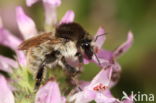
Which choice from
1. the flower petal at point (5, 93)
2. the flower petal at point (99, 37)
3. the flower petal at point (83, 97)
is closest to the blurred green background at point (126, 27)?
the flower petal at point (99, 37)

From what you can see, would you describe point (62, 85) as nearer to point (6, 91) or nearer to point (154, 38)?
point (6, 91)

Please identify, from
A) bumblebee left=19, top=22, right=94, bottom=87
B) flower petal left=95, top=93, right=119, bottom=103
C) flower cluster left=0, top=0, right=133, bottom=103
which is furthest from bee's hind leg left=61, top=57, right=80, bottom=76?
flower petal left=95, top=93, right=119, bottom=103

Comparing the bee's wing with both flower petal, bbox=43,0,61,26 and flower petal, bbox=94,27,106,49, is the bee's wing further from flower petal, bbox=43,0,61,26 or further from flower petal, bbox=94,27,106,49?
flower petal, bbox=43,0,61,26

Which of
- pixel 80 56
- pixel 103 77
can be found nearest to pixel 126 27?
pixel 80 56

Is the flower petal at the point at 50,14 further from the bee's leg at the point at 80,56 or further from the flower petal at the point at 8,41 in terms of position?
the bee's leg at the point at 80,56

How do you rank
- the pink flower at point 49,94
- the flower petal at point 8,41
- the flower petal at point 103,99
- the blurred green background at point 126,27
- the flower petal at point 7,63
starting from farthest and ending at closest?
the blurred green background at point 126,27, the flower petal at point 8,41, the flower petal at point 7,63, the flower petal at point 103,99, the pink flower at point 49,94

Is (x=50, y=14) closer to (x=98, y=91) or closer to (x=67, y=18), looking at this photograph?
(x=67, y=18)

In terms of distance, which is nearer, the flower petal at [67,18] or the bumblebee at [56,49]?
the bumblebee at [56,49]
